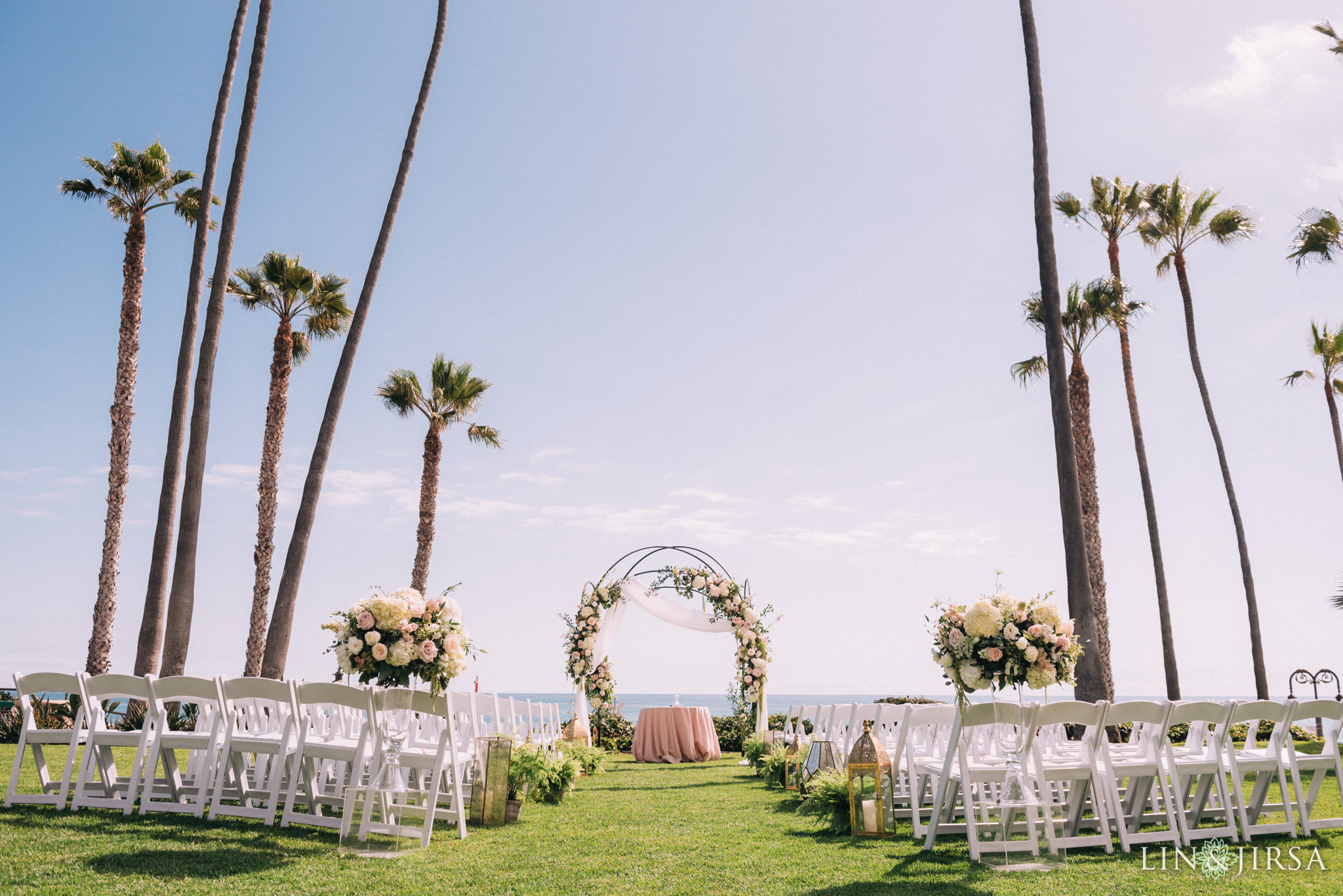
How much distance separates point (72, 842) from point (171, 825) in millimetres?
761

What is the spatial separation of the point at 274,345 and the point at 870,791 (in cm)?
1688

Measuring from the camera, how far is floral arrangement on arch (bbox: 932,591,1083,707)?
223 inches

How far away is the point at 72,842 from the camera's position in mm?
5277

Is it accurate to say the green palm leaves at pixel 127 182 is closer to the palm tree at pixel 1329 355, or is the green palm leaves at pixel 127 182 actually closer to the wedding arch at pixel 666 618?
the wedding arch at pixel 666 618

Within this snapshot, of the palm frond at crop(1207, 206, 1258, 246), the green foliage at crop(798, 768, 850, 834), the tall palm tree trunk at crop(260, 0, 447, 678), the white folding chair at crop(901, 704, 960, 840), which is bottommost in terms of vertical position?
the green foliage at crop(798, 768, 850, 834)

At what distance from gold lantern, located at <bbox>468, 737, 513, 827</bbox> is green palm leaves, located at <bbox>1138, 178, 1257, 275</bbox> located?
19029 millimetres

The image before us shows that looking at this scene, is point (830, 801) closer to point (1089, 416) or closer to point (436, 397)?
point (1089, 416)

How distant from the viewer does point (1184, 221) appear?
749 inches

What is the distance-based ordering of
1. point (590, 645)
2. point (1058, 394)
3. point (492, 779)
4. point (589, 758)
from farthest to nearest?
point (590, 645) < point (589, 758) < point (1058, 394) < point (492, 779)

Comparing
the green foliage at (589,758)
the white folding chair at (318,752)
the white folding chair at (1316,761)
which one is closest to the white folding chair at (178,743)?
the white folding chair at (318,752)

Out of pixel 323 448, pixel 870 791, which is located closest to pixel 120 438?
pixel 323 448

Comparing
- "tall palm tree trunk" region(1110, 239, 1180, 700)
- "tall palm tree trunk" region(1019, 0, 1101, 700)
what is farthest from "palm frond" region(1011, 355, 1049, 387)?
"tall palm tree trunk" region(1019, 0, 1101, 700)

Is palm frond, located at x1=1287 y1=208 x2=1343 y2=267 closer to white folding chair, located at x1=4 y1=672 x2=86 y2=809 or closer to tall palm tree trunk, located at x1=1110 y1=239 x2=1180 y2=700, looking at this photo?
tall palm tree trunk, located at x1=1110 y1=239 x2=1180 y2=700

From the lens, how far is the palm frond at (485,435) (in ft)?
71.1
